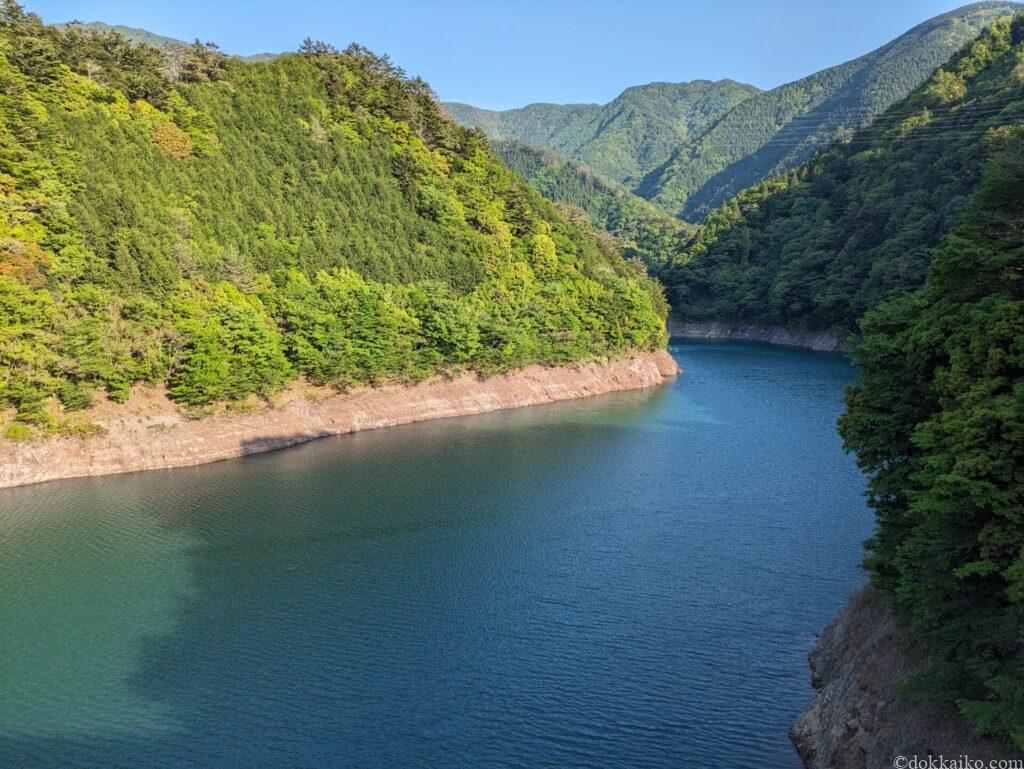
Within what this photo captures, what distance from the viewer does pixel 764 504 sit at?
151ft

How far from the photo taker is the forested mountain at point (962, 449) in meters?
16.7

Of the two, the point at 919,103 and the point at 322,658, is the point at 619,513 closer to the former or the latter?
the point at 322,658

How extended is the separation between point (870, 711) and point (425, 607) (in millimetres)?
18867

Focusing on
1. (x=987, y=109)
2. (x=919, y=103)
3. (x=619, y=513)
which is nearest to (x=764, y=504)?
(x=619, y=513)

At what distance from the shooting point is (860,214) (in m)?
133

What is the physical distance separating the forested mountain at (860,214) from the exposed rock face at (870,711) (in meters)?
86.0

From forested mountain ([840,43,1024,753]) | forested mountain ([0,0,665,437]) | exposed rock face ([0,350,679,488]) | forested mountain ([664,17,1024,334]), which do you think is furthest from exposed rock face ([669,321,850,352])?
forested mountain ([840,43,1024,753])

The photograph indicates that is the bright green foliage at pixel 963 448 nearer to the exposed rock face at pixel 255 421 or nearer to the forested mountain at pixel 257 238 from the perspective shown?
the exposed rock face at pixel 255 421

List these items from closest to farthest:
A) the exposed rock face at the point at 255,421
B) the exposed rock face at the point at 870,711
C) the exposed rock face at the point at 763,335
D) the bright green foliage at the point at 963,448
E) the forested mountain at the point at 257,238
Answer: the bright green foliage at the point at 963,448
the exposed rock face at the point at 870,711
the exposed rock face at the point at 255,421
the forested mountain at the point at 257,238
the exposed rock face at the point at 763,335

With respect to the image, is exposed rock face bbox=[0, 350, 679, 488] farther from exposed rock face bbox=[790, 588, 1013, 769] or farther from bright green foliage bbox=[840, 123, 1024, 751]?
bright green foliage bbox=[840, 123, 1024, 751]

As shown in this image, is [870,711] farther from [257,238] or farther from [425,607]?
[257,238]

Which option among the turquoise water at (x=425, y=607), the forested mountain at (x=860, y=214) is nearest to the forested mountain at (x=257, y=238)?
the turquoise water at (x=425, y=607)

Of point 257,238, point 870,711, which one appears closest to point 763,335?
point 257,238

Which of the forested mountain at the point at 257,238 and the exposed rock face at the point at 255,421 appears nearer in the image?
the exposed rock face at the point at 255,421
